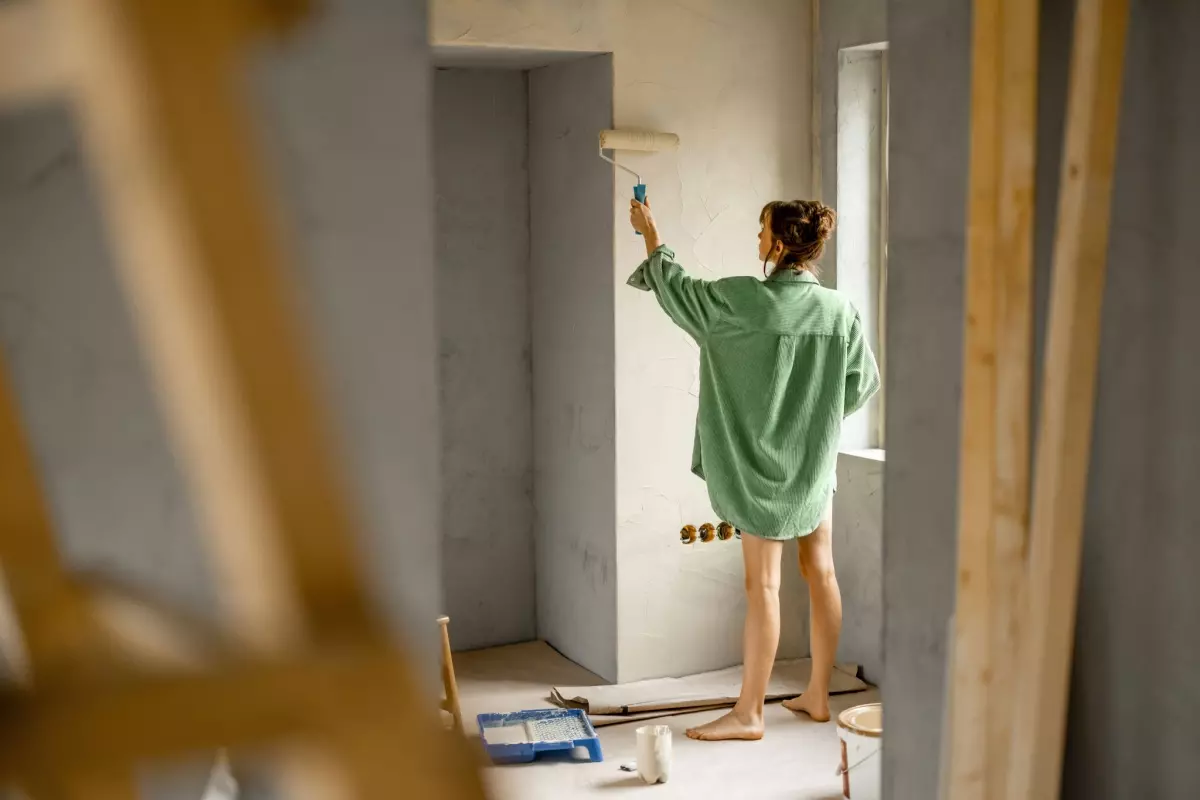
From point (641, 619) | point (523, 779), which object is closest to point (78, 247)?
point (523, 779)

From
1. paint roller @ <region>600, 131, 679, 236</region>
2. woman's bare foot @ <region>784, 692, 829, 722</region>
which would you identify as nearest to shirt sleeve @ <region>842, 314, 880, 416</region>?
paint roller @ <region>600, 131, 679, 236</region>

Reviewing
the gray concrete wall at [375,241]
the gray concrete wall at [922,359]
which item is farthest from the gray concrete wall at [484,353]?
the gray concrete wall at [375,241]

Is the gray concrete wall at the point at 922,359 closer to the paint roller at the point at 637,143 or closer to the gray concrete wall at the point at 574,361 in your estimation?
the paint roller at the point at 637,143

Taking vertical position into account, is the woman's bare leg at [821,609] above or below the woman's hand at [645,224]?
below

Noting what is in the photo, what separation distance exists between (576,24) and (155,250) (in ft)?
10.5

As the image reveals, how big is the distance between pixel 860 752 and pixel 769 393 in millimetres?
966

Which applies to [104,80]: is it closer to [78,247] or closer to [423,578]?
[78,247]

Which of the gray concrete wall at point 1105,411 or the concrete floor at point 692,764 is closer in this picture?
the gray concrete wall at point 1105,411

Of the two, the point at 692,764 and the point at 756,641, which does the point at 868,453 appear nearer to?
the point at 756,641

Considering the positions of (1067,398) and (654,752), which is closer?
(1067,398)

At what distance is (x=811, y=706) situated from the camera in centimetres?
353

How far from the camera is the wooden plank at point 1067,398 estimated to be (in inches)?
56.6

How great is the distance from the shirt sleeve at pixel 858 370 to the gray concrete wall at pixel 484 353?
1236mm

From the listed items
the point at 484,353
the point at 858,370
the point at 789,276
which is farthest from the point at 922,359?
the point at 484,353
